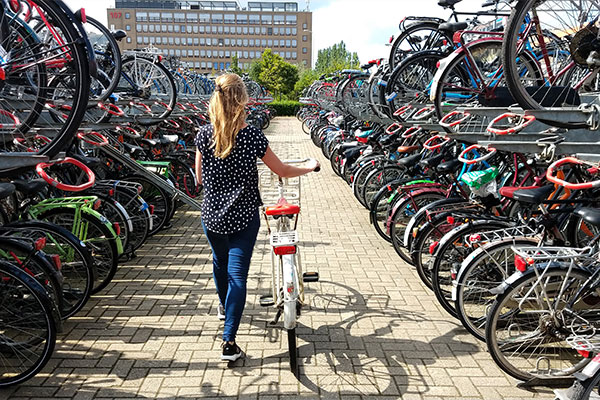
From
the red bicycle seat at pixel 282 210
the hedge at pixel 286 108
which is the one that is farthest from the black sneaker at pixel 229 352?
the hedge at pixel 286 108

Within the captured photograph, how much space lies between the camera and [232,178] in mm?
3189

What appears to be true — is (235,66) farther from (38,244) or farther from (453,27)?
(38,244)

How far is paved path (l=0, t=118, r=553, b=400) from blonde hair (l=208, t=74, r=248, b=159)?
Answer: 1463mm

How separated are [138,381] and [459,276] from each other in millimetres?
2244

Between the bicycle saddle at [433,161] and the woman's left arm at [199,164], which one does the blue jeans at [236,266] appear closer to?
the woman's left arm at [199,164]

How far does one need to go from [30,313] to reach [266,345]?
1.59 m

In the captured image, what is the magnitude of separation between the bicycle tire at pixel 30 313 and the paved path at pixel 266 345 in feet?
0.40

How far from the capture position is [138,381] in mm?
3158

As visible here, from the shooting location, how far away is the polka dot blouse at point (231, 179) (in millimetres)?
3148

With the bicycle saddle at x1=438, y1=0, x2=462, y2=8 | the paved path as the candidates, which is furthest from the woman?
the bicycle saddle at x1=438, y1=0, x2=462, y2=8

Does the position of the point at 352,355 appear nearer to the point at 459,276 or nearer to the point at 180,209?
the point at 459,276

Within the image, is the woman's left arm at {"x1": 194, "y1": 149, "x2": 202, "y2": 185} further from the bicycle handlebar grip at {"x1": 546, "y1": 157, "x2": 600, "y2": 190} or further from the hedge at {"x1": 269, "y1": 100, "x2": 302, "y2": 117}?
the hedge at {"x1": 269, "y1": 100, "x2": 302, "y2": 117}

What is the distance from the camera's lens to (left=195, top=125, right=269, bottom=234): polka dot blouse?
10.3ft

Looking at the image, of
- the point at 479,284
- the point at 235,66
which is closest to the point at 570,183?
the point at 479,284
